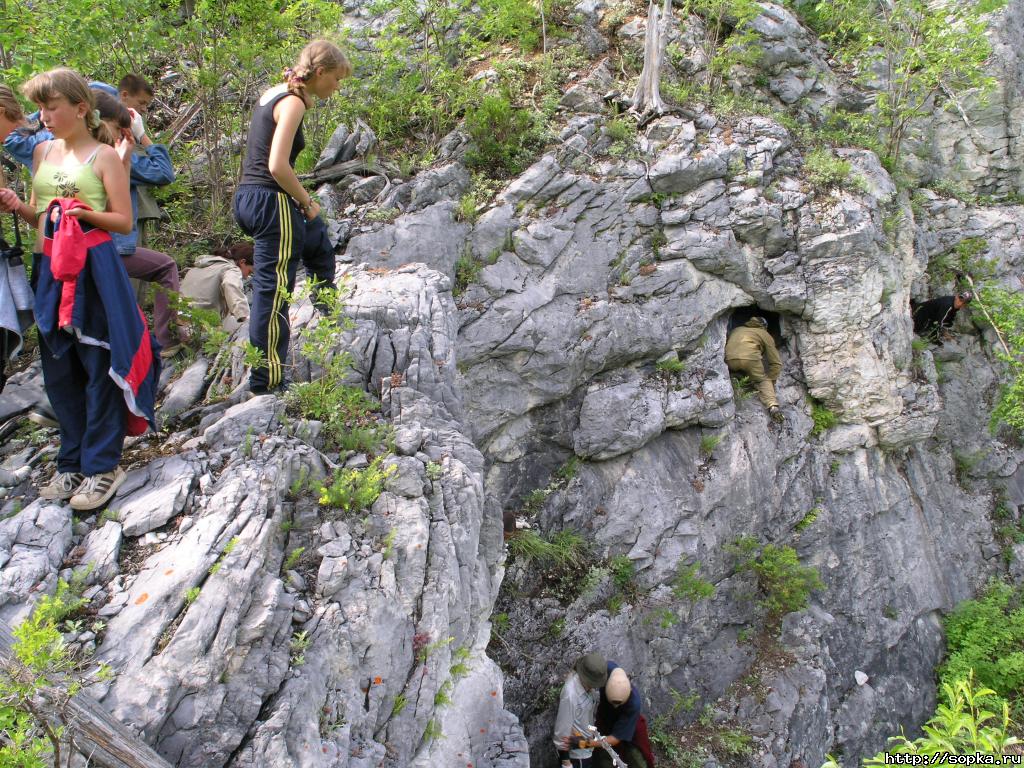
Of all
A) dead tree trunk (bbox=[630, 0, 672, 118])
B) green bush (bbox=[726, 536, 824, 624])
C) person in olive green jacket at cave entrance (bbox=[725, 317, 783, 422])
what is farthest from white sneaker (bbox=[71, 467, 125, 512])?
dead tree trunk (bbox=[630, 0, 672, 118])

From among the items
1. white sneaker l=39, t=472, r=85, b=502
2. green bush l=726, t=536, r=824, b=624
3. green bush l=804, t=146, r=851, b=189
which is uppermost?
green bush l=804, t=146, r=851, b=189

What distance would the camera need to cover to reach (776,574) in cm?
852

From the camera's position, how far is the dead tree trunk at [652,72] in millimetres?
8938

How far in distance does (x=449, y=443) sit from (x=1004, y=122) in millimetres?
13608

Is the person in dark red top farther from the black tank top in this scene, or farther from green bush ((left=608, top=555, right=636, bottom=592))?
the black tank top

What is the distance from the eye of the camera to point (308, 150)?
7.79 metres

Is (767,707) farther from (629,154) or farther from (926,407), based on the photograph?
(629,154)

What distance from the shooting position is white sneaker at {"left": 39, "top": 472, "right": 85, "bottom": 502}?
150 inches

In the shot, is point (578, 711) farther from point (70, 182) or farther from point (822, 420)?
point (70, 182)

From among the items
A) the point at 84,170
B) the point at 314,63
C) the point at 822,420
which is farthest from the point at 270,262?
the point at 822,420

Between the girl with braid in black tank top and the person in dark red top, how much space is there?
4344 mm

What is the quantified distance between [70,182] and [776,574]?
8697 millimetres

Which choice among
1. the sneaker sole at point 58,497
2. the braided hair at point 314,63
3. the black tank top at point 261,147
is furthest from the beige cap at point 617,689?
the braided hair at point 314,63

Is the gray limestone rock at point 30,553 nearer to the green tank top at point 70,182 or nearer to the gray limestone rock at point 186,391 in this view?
the gray limestone rock at point 186,391
